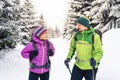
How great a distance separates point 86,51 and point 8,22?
333 inches

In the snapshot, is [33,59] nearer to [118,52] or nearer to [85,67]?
[85,67]

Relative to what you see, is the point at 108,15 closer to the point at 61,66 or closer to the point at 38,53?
the point at 61,66

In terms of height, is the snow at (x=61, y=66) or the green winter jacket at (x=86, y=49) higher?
the green winter jacket at (x=86, y=49)

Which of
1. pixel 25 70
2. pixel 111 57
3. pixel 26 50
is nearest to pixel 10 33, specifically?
pixel 25 70

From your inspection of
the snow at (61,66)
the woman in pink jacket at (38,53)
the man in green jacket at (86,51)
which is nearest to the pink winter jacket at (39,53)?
the woman in pink jacket at (38,53)

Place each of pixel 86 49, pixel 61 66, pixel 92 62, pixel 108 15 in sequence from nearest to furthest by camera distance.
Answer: pixel 92 62 < pixel 86 49 < pixel 61 66 < pixel 108 15

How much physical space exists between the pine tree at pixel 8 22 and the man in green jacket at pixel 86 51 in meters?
7.76

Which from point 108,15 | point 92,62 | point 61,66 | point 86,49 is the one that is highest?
point 108,15

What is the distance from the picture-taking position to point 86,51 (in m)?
7.94

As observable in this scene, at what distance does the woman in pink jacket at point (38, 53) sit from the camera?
7996mm

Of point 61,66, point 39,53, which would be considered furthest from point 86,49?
point 61,66

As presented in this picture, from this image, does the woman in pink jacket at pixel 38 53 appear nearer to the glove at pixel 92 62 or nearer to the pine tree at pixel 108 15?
the glove at pixel 92 62

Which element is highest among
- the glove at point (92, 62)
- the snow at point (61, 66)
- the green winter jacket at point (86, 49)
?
the green winter jacket at point (86, 49)

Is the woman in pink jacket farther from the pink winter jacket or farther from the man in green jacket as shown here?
the man in green jacket
